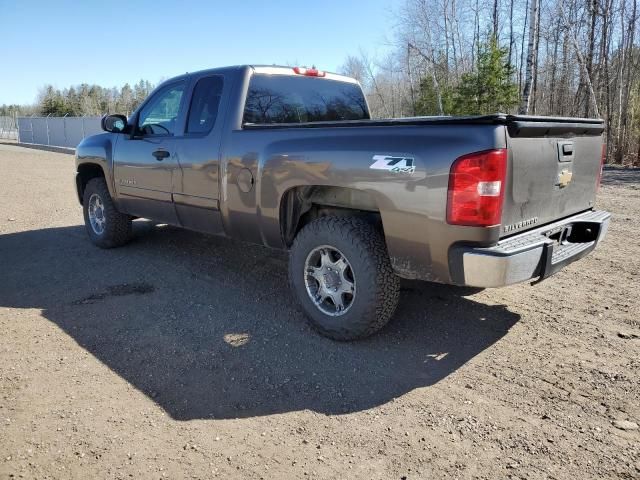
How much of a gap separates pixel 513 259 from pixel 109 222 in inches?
194

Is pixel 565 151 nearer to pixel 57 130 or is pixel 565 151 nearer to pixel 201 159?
pixel 201 159

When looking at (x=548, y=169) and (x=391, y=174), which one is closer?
(x=391, y=174)

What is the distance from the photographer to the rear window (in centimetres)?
445

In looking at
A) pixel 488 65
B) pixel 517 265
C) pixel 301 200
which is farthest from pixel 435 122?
pixel 488 65

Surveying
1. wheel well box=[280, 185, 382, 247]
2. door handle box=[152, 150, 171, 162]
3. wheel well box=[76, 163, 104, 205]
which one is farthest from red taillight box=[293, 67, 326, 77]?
wheel well box=[76, 163, 104, 205]

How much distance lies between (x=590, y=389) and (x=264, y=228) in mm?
2555

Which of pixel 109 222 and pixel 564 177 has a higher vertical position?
pixel 564 177

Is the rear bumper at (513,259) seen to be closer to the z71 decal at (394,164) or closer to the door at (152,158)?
the z71 decal at (394,164)

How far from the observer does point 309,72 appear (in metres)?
4.98

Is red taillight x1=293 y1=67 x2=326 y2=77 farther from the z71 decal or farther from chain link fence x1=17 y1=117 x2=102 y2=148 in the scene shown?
chain link fence x1=17 y1=117 x2=102 y2=148

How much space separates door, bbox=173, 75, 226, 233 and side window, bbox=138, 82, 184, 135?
29cm

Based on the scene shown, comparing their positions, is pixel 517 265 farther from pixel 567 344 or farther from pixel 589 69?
pixel 589 69

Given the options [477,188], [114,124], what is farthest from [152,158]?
[477,188]

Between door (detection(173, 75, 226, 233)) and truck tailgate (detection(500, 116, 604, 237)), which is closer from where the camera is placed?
truck tailgate (detection(500, 116, 604, 237))
